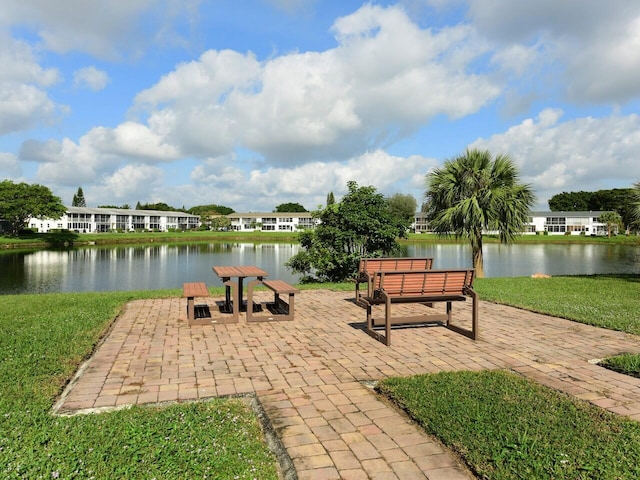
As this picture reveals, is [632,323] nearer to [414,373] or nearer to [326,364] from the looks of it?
[414,373]

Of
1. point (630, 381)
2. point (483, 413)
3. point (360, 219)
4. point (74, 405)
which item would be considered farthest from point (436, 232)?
point (74, 405)

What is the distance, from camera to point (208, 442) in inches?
116

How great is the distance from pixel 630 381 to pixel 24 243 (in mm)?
56731

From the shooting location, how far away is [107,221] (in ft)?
300

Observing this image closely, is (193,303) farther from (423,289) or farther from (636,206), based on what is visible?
(636,206)

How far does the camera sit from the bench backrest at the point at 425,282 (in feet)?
19.6

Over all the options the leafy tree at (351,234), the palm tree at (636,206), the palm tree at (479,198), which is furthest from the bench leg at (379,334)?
the palm tree at (636,206)

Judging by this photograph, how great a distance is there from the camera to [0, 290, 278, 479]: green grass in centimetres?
262

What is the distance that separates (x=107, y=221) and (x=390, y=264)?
312ft

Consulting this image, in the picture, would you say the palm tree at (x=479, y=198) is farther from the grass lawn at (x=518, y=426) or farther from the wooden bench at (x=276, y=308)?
the grass lawn at (x=518, y=426)

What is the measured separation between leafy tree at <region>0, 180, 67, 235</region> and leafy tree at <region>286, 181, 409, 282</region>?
174 feet

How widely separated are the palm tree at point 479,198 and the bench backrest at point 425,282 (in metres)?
8.28

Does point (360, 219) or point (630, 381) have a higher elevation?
point (360, 219)

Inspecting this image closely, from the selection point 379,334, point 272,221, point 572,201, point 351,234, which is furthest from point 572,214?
Answer: point 379,334
